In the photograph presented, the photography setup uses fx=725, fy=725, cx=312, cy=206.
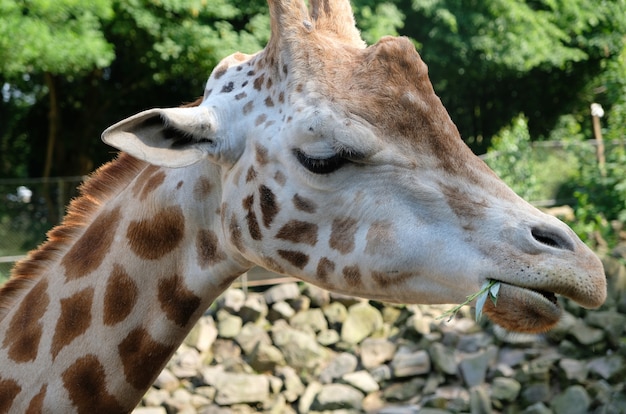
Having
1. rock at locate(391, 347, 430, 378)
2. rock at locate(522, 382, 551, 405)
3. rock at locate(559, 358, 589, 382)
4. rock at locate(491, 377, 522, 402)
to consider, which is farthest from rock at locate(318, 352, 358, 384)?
rock at locate(559, 358, 589, 382)

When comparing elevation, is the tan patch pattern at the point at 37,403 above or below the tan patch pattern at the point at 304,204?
below

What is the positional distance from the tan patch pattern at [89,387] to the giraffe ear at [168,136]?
2.56 ft

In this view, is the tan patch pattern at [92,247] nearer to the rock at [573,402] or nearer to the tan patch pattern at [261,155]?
the tan patch pattern at [261,155]

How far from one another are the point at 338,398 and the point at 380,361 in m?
1.13

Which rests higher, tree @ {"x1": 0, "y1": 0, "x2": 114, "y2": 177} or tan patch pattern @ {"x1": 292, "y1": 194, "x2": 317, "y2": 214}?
tree @ {"x1": 0, "y1": 0, "x2": 114, "y2": 177}

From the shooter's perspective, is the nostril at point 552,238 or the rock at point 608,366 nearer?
the nostril at point 552,238

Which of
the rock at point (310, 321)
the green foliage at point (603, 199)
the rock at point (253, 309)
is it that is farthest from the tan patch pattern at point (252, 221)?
the rock at point (253, 309)

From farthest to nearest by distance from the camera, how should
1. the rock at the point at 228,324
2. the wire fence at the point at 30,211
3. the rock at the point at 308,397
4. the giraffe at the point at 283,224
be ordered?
1. the wire fence at the point at 30,211
2. the rock at the point at 228,324
3. the rock at the point at 308,397
4. the giraffe at the point at 283,224

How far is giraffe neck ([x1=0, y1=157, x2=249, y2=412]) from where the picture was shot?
102 inches

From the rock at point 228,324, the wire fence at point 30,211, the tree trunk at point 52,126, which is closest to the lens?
the rock at point 228,324

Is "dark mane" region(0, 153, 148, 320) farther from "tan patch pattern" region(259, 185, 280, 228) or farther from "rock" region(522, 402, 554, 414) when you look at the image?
"rock" region(522, 402, 554, 414)

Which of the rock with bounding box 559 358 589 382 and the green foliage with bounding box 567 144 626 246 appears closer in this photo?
the rock with bounding box 559 358 589 382

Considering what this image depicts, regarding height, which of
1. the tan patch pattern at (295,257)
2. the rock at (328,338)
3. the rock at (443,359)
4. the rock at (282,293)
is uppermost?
the tan patch pattern at (295,257)

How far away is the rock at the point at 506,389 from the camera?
838cm
